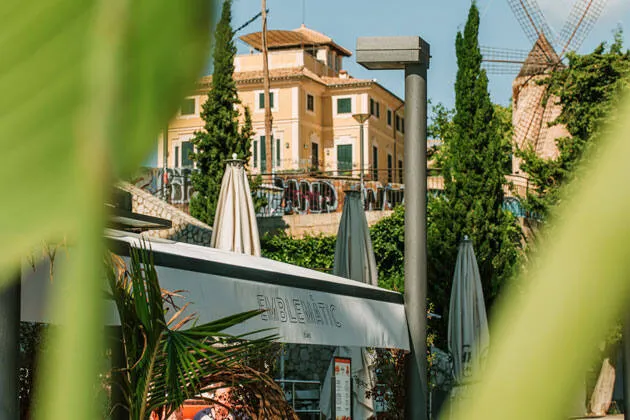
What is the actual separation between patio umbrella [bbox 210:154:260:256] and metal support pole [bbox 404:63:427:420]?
296 cm

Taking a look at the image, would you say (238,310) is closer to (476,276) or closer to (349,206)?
(349,206)

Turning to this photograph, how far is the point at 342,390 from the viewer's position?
861 centimetres

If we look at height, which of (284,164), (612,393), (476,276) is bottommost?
(612,393)

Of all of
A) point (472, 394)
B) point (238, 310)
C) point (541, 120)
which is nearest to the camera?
point (472, 394)

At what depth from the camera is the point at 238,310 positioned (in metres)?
5.50

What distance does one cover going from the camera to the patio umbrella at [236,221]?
33.1 feet

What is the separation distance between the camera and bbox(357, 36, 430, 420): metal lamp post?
6895mm

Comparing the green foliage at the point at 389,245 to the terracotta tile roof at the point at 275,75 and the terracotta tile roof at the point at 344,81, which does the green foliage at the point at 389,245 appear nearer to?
the terracotta tile roof at the point at 275,75

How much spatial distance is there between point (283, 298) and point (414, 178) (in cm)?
162

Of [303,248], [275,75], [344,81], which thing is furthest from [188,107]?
[344,81]

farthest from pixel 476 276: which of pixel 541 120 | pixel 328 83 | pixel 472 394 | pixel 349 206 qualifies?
pixel 328 83

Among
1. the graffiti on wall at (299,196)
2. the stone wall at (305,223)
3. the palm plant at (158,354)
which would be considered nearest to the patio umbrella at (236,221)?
the palm plant at (158,354)

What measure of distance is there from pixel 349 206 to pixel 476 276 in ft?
7.30

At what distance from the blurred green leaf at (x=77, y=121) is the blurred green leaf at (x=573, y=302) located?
0.31 ft
